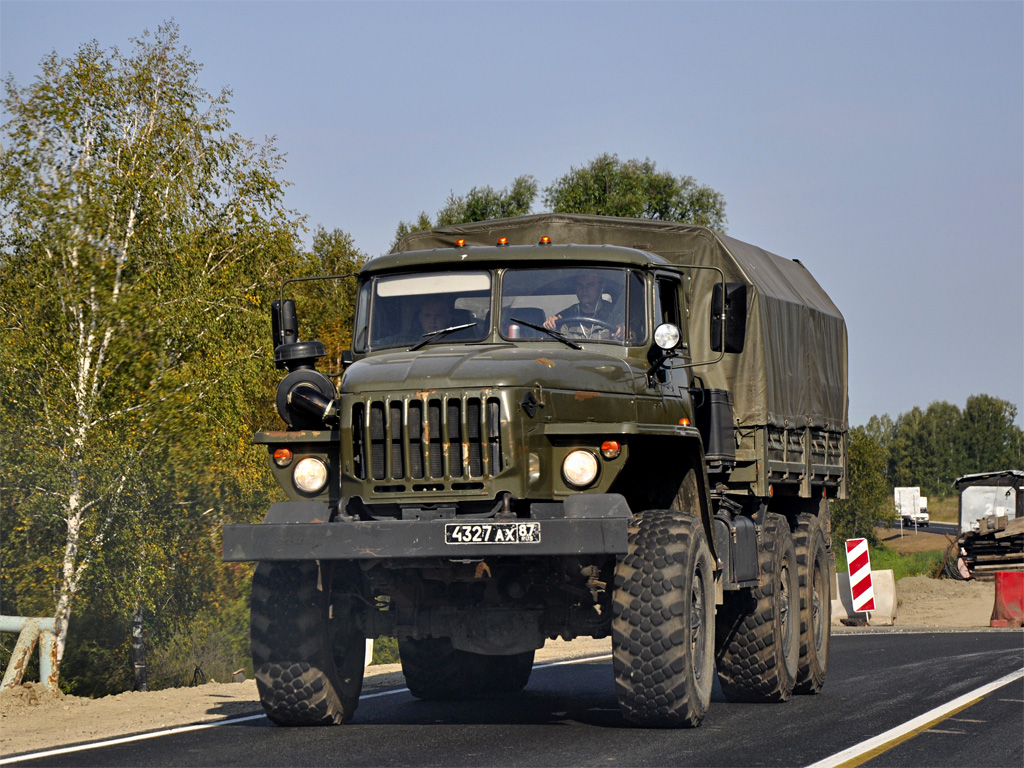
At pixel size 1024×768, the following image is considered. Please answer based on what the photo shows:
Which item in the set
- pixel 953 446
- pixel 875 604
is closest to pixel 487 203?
pixel 875 604

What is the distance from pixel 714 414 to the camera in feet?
38.7

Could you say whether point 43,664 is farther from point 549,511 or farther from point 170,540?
point 170,540

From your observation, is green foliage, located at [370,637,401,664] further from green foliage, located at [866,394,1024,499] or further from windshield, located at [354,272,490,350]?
green foliage, located at [866,394,1024,499]

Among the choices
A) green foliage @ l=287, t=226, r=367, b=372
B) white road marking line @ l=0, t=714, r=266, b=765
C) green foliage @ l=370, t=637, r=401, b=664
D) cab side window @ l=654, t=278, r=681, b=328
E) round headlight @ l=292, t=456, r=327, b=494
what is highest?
green foliage @ l=287, t=226, r=367, b=372

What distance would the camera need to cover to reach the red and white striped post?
26.2 meters

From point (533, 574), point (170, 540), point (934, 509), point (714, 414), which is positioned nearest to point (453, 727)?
point (533, 574)

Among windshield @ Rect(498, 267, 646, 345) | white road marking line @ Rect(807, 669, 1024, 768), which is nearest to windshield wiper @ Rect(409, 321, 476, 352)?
windshield @ Rect(498, 267, 646, 345)

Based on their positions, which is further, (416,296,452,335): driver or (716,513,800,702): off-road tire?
(716,513,800,702): off-road tire

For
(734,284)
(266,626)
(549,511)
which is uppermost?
(734,284)

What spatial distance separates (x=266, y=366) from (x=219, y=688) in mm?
15164

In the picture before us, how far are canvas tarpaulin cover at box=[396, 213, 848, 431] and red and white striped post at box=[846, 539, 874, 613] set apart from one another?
12468mm

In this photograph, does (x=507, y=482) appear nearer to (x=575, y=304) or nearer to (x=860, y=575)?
(x=575, y=304)

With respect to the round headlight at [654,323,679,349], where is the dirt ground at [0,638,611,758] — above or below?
below

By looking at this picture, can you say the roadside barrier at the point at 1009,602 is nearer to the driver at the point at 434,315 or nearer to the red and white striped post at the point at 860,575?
the red and white striped post at the point at 860,575
